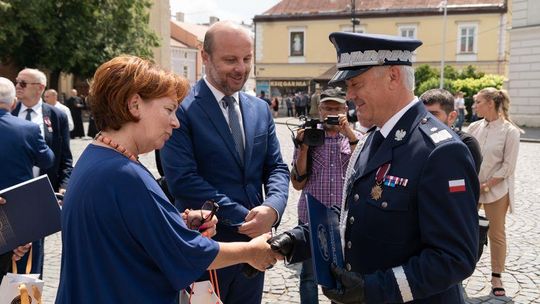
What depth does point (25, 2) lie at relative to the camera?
26.2 metres

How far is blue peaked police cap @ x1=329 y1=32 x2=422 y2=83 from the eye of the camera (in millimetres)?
2295

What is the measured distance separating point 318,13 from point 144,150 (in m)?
44.2

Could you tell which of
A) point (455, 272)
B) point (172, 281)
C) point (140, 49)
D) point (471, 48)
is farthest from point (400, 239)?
point (471, 48)

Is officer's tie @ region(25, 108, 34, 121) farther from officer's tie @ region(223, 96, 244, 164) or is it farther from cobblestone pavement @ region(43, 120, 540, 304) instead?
officer's tie @ region(223, 96, 244, 164)

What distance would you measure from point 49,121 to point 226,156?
3.11 meters

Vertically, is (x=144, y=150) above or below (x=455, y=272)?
above

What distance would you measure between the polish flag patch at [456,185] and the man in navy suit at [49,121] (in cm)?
429

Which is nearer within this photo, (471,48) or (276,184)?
(276,184)

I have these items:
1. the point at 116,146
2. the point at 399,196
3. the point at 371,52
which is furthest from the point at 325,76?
the point at 116,146

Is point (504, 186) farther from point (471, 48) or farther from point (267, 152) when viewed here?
point (471, 48)

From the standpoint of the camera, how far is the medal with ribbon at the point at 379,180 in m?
2.26

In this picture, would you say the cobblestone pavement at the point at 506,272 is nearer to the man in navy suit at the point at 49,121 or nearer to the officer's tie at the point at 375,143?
the man in navy suit at the point at 49,121

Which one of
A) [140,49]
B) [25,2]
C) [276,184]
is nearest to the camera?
[276,184]

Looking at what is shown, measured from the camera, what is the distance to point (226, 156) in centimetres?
315
